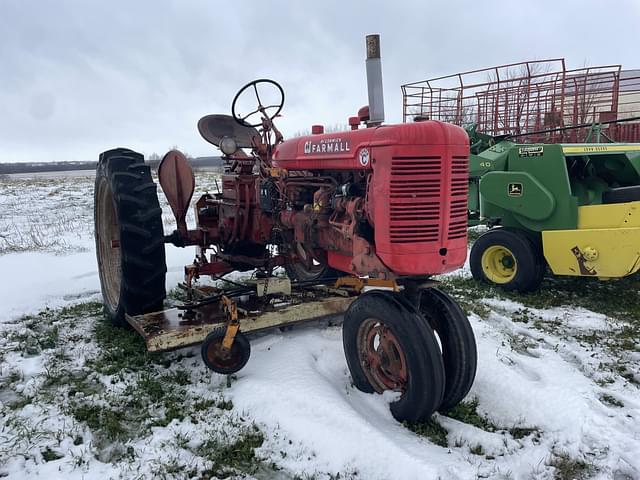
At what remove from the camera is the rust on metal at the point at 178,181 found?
14.6 feet

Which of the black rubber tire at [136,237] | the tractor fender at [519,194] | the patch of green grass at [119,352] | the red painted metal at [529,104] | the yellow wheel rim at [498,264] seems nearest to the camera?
the patch of green grass at [119,352]

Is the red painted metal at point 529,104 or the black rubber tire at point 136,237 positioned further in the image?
the red painted metal at point 529,104

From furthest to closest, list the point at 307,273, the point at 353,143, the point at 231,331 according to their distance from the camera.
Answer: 1. the point at 307,273
2. the point at 231,331
3. the point at 353,143

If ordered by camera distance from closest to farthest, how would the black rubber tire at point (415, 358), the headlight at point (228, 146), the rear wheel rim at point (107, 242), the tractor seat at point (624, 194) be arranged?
1. the black rubber tire at point (415, 358)
2. the headlight at point (228, 146)
3. the rear wheel rim at point (107, 242)
4. the tractor seat at point (624, 194)

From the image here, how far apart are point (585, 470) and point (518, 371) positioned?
1078mm

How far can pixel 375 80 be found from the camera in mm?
3139

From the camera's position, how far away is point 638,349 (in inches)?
153

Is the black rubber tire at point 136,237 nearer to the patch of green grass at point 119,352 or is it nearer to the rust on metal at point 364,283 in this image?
the patch of green grass at point 119,352

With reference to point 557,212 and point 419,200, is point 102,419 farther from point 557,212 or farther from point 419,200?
point 557,212

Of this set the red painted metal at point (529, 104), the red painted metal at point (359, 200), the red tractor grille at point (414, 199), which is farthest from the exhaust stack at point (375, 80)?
the red painted metal at point (529, 104)

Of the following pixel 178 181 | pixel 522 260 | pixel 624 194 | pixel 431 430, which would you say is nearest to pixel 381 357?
pixel 431 430

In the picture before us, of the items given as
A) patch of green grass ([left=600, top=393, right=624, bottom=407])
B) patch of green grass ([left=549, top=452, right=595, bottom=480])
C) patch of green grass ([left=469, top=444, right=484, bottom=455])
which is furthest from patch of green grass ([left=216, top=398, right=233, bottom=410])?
patch of green grass ([left=600, top=393, right=624, bottom=407])

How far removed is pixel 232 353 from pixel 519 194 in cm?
347

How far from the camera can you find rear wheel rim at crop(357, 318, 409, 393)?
9.52 ft
